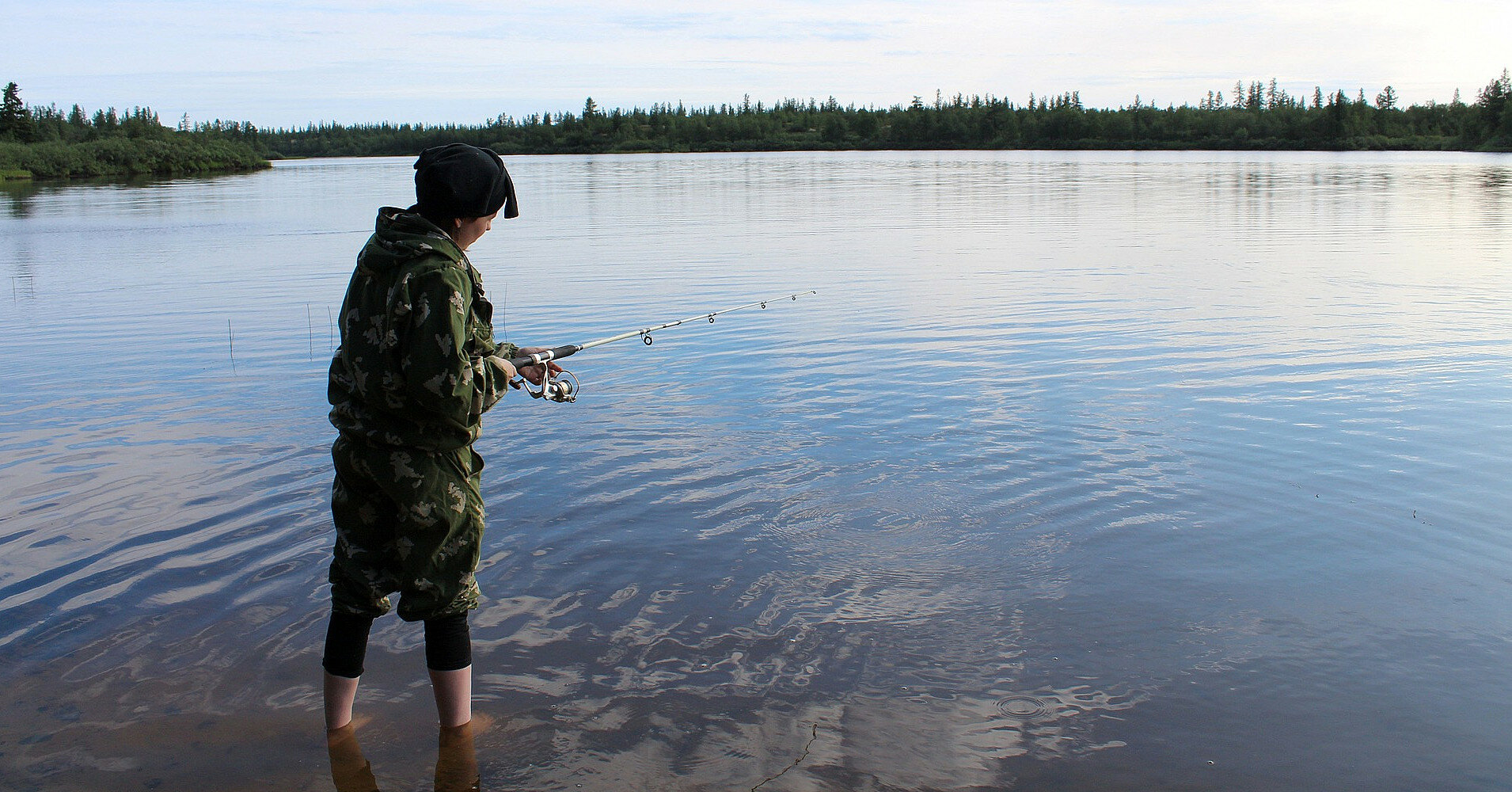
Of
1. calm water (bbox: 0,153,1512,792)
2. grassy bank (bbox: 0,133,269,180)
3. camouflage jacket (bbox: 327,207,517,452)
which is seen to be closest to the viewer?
camouflage jacket (bbox: 327,207,517,452)

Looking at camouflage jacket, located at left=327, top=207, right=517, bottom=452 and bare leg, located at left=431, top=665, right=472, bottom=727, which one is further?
bare leg, located at left=431, top=665, right=472, bottom=727

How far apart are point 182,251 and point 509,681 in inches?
706

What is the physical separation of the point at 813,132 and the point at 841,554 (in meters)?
158

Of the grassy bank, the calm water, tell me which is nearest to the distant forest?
the grassy bank

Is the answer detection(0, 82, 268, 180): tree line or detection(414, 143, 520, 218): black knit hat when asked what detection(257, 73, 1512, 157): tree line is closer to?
detection(0, 82, 268, 180): tree line

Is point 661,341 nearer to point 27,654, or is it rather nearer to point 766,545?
point 766,545

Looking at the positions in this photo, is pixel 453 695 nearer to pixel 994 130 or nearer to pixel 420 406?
pixel 420 406

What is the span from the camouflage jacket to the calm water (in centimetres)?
102

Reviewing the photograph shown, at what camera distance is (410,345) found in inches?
102

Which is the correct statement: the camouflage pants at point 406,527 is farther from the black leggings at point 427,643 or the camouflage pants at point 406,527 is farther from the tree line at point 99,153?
the tree line at point 99,153

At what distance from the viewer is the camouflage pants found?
271 cm

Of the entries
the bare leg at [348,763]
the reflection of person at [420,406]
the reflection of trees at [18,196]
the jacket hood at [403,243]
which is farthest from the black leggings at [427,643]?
the reflection of trees at [18,196]

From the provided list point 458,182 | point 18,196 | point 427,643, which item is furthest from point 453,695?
point 18,196

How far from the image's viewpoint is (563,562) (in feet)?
15.0
